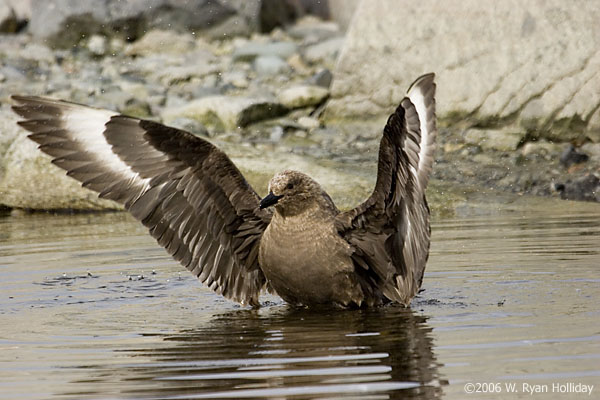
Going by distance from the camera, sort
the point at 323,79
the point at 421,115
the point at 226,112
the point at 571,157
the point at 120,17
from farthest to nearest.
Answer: the point at 120,17
the point at 323,79
the point at 226,112
the point at 571,157
the point at 421,115

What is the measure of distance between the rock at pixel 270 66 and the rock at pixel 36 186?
513 cm

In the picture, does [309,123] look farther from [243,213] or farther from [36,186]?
[243,213]

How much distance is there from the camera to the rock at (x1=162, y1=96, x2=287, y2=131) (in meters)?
12.7

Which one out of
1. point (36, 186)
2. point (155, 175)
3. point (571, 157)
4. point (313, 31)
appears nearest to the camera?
point (155, 175)

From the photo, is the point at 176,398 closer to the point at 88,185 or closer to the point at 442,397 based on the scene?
the point at 442,397

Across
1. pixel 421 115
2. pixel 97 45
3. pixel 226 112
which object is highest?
pixel 97 45

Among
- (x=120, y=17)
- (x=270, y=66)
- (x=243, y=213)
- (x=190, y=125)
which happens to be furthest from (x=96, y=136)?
(x=120, y=17)

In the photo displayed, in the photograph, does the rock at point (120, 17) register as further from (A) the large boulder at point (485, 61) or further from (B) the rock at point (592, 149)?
(B) the rock at point (592, 149)

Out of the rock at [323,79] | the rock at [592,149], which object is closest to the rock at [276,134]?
the rock at [323,79]

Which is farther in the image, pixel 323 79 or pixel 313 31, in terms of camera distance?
pixel 313 31

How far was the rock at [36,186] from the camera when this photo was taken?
1051cm

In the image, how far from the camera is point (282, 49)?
16078 millimetres

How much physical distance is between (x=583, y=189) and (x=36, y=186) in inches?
201

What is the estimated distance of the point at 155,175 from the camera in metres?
6.00
